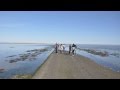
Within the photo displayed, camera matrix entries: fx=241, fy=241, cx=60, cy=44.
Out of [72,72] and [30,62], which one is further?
[30,62]

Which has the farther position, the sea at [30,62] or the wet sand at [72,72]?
the sea at [30,62]

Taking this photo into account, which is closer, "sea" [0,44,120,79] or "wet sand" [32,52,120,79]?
"wet sand" [32,52,120,79]
